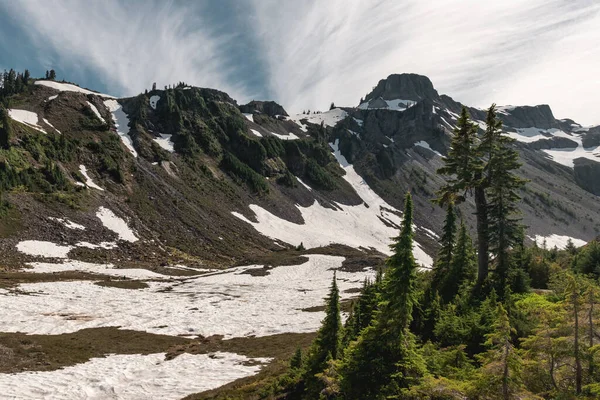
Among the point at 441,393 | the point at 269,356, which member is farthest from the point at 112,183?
the point at 441,393

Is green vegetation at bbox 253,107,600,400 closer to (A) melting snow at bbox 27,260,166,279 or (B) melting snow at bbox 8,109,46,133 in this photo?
(A) melting snow at bbox 27,260,166,279

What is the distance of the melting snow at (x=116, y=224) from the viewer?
251 ft

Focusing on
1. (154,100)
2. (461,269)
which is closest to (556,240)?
(461,269)

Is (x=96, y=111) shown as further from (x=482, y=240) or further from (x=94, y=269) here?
(x=482, y=240)

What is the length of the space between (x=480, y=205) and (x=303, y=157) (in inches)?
6031

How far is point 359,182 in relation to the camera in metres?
190

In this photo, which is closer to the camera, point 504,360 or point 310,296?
point 504,360

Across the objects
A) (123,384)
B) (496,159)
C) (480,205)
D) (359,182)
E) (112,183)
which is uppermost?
(359,182)

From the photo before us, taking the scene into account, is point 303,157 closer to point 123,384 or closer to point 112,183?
point 112,183

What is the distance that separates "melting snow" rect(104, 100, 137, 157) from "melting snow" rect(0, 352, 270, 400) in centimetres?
10292

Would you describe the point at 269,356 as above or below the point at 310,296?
below

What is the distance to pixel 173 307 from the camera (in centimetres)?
4347

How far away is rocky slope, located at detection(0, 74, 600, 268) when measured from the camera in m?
73.2

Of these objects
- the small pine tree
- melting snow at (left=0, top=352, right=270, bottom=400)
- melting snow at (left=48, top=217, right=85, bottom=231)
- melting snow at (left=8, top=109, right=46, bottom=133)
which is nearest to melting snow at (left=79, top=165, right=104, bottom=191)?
melting snow at (left=8, top=109, right=46, bottom=133)
